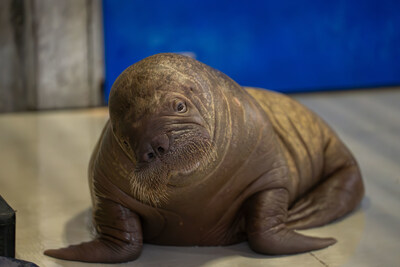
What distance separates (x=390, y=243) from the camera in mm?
3812

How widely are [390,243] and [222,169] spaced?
1.12m

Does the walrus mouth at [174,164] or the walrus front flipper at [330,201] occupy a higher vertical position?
the walrus mouth at [174,164]

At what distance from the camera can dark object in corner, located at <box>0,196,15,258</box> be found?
129 inches

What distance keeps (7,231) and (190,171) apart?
0.96 m

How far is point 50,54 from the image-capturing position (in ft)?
26.3

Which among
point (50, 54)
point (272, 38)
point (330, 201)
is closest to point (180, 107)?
point (330, 201)

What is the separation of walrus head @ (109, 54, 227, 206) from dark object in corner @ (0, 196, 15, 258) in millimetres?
638

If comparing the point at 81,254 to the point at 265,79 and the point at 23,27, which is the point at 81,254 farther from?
the point at 265,79

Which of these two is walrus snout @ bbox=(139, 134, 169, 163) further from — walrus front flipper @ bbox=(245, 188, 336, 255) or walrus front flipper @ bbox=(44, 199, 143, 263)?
walrus front flipper @ bbox=(245, 188, 336, 255)

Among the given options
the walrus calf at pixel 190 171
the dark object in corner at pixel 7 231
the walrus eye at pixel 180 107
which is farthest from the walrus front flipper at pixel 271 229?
the dark object in corner at pixel 7 231

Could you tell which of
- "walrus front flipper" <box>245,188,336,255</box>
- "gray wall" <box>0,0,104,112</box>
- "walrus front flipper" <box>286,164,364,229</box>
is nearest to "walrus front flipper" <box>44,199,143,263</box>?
A: "walrus front flipper" <box>245,188,336,255</box>

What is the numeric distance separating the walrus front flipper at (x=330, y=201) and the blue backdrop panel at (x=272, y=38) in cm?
443

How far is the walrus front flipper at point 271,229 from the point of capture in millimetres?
3585

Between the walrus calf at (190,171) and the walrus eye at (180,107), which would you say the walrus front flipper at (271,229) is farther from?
the walrus eye at (180,107)
